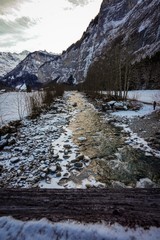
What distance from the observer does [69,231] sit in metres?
1.20

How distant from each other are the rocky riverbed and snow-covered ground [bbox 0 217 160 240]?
153 inches

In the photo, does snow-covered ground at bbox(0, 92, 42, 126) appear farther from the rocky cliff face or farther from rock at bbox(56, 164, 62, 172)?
the rocky cliff face

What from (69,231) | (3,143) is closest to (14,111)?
(3,143)

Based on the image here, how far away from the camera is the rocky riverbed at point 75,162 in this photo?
5297 millimetres

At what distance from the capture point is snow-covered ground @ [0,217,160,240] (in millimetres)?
1162

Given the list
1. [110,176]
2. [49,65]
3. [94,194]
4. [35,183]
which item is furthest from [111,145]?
[49,65]

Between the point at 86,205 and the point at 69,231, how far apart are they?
0.85 feet

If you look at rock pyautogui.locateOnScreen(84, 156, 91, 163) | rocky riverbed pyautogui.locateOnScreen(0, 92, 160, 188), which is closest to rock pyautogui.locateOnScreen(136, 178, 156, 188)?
rocky riverbed pyautogui.locateOnScreen(0, 92, 160, 188)

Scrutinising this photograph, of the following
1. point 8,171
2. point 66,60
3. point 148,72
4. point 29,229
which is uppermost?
point 66,60

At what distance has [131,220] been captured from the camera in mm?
1269

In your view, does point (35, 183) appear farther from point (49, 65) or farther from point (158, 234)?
point (49, 65)

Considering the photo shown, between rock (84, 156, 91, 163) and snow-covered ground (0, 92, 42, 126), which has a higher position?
snow-covered ground (0, 92, 42, 126)

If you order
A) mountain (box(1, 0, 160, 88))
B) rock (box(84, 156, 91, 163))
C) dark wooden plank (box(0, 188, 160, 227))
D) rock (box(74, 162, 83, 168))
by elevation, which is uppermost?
mountain (box(1, 0, 160, 88))

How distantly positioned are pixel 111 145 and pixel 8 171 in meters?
4.51
